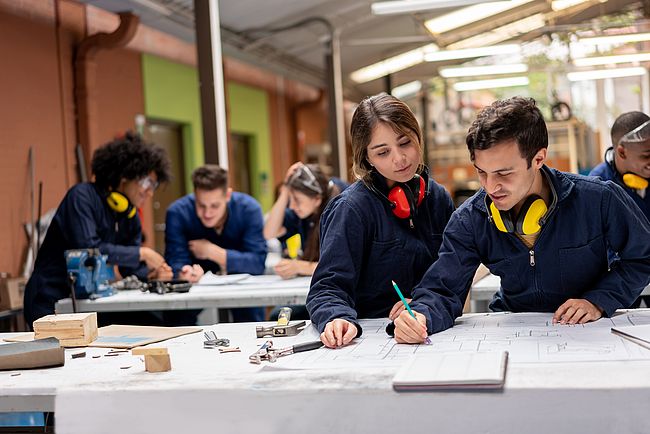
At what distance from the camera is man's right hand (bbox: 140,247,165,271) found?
4344 mm

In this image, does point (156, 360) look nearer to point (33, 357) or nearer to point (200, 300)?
point (33, 357)

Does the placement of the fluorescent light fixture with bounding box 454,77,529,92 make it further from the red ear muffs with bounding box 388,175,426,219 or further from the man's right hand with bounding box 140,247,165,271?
the red ear muffs with bounding box 388,175,426,219

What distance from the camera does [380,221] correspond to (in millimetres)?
2543

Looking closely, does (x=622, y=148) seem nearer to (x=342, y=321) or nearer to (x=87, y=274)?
(x=342, y=321)

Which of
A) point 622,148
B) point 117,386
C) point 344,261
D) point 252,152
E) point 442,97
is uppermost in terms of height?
Answer: point 442,97

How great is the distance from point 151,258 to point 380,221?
214 cm

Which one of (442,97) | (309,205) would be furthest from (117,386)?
(442,97)

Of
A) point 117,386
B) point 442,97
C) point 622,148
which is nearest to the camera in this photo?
point 117,386

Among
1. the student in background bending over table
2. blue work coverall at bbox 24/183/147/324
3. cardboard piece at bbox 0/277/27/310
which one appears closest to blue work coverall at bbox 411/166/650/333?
the student in background bending over table

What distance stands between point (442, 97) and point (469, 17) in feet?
14.2

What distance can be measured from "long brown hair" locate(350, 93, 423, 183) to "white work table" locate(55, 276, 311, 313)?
4.11ft

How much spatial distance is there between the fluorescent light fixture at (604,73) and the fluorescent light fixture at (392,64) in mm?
2478

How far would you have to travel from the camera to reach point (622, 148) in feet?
12.5

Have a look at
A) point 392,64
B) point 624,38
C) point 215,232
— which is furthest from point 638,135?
point 392,64
